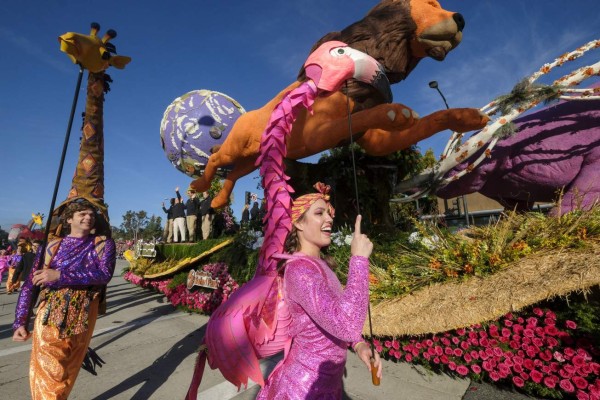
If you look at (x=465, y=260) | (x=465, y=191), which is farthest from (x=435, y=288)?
(x=465, y=191)

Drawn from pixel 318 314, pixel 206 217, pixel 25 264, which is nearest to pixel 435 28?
pixel 318 314

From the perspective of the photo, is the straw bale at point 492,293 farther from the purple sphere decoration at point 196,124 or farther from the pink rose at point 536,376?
the purple sphere decoration at point 196,124

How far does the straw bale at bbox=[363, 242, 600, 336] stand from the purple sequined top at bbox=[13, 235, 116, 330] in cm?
262

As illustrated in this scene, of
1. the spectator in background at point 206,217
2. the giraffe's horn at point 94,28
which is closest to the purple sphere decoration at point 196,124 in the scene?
the giraffe's horn at point 94,28

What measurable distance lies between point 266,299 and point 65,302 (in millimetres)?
2017

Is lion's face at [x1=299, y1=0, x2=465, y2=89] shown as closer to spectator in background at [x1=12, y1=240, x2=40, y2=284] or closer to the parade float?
the parade float

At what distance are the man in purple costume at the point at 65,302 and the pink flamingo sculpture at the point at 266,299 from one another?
1.56 metres

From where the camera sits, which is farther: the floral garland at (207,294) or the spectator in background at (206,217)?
the spectator in background at (206,217)

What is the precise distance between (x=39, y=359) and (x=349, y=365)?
2.88 m

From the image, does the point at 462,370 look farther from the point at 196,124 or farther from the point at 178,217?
the point at 178,217

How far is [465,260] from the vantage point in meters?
3.16

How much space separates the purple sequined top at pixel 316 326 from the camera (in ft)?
4.29

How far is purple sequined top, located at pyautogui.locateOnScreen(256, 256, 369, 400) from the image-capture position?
1308mm

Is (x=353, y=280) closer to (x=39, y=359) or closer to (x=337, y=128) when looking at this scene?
(x=39, y=359)
